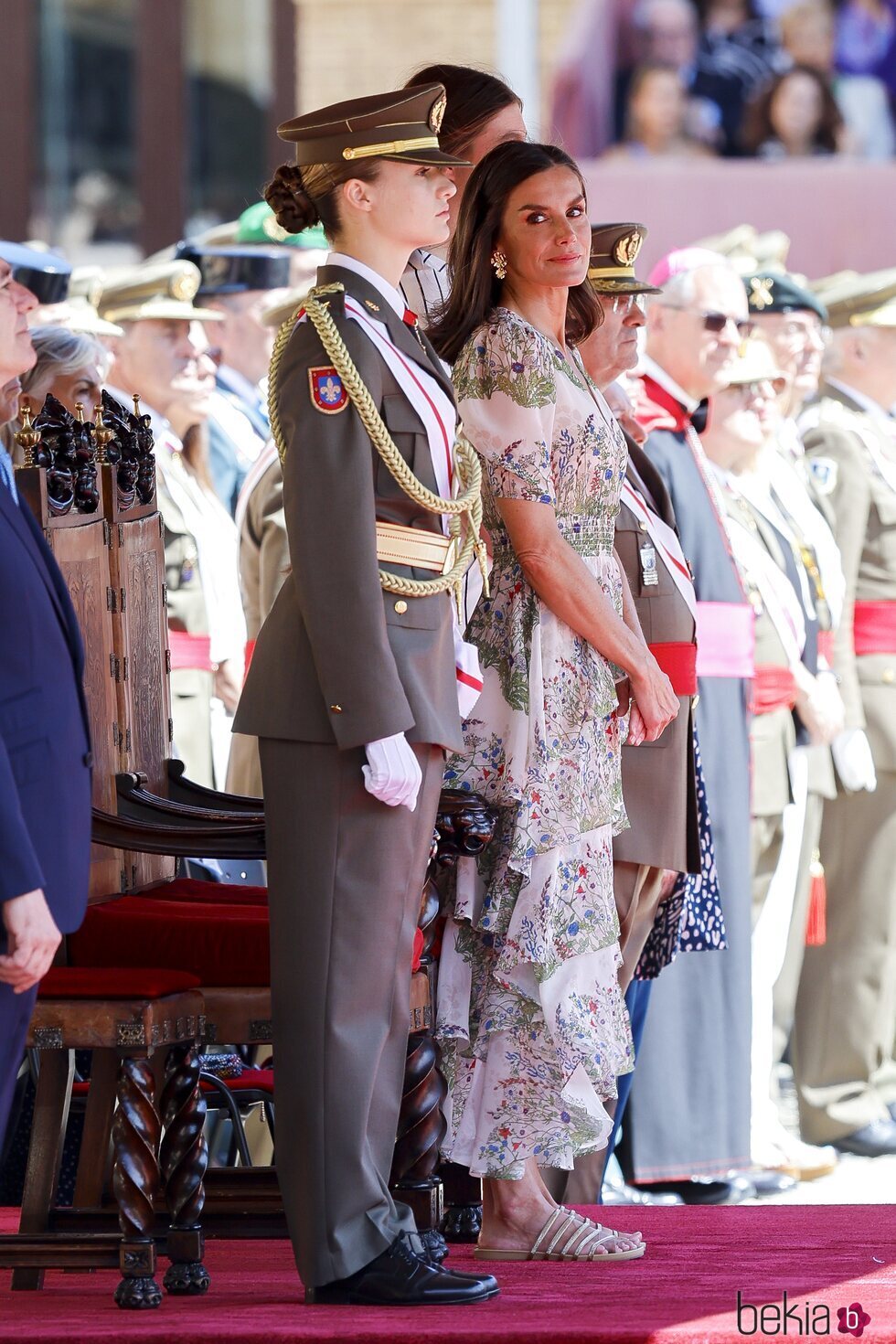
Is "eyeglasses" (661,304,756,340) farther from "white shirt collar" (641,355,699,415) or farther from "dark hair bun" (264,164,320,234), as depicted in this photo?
"dark hair bun" (264,164,320,234)

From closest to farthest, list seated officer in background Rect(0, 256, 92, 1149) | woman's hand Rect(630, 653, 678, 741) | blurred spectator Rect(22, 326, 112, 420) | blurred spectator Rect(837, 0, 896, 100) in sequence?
seated officer in background Rect(0, 256, 92, 1149) → woman's hand Rect(630, 653, 678, 741) → blurred spectator Rect(22, 326, 112, 420) → blurred spectator Rect(837, 0, 896, 100)

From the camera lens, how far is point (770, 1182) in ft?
17.1

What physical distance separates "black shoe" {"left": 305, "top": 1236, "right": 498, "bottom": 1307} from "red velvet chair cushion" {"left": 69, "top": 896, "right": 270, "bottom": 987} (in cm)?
44

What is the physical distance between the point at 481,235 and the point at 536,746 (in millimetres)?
710

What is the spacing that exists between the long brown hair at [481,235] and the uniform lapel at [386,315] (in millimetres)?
321

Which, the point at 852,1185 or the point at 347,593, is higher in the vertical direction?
the point at 347,593

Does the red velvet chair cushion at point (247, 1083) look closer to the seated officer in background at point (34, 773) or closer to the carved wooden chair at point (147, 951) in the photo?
Result: the carved wooden chair at point (147, 951)

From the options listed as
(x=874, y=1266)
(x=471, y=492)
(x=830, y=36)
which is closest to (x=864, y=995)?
(x=874, y=1266)

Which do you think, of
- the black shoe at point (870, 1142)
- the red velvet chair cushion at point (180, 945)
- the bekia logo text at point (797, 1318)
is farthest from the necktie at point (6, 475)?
the black shoe at point (870, 1142)

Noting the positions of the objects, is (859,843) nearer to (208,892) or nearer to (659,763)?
(659,763)

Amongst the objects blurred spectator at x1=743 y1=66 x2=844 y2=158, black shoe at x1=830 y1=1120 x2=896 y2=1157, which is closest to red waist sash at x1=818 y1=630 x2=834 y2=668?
black shoe at x1=830 y1=1120 x2=896 y2=1157

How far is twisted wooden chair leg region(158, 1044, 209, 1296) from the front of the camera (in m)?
3.05

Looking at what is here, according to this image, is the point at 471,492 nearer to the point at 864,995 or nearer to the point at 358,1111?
the point at 358,1111

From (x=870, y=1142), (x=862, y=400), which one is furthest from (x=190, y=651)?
(x=862, y=400)
